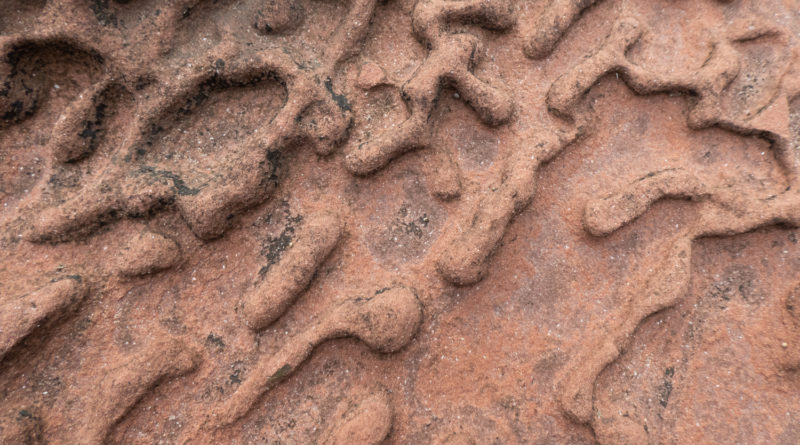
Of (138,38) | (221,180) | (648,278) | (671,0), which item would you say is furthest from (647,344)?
(138,38)

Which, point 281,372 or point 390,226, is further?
point 390,226

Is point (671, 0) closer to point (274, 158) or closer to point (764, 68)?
point (764, 68)

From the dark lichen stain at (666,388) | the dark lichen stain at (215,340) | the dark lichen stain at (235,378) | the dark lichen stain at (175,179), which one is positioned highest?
the dark lichen stain at (175,179)

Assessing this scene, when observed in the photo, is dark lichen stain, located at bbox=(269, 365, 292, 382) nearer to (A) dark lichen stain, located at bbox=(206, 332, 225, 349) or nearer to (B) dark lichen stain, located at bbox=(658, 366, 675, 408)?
(A) dark lichen stain, located at bbox=(206, 332, 225, 349)

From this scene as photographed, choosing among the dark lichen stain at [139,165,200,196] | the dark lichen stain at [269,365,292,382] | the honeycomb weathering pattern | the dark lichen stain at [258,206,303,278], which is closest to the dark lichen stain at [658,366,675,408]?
the honeycomb weathering pattern

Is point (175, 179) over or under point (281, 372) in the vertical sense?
over

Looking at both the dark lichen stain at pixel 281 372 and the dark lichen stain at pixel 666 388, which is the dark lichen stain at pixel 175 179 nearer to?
the dark lichen stain at pixel 281 372

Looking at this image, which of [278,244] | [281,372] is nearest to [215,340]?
[281,372]

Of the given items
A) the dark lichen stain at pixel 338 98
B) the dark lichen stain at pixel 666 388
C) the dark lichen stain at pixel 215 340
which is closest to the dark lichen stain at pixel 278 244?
the dark lichen stain at pixel 215 340

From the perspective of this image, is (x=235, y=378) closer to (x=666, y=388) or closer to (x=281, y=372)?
(x=281, y=372)
